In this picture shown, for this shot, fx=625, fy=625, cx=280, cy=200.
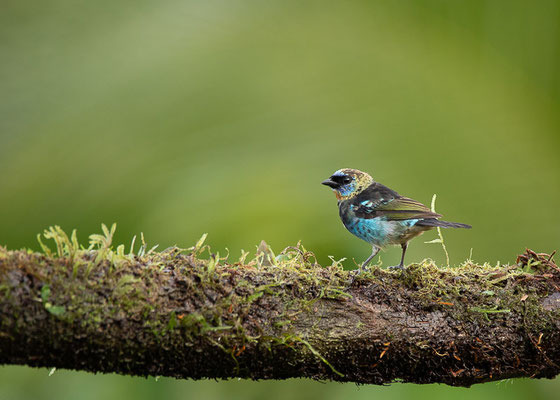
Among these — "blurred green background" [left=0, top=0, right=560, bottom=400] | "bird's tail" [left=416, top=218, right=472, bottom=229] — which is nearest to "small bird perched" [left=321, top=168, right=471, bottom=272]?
"bird's tail" [left=416, top=218, right=472, bottom=229]

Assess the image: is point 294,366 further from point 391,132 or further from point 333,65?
point 333,65

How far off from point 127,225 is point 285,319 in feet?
7.10

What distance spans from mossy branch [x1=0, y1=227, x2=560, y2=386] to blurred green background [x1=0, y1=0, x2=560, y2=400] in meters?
1.65

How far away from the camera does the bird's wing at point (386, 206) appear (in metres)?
3.47

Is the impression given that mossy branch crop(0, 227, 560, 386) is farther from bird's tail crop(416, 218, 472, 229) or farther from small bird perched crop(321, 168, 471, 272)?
small bird perched crop(321, 168, 471, 272)

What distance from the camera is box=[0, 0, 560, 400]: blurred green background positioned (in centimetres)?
430

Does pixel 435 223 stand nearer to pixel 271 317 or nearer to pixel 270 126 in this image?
pixel 271 317

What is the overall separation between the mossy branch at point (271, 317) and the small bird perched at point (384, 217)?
1.97 feet

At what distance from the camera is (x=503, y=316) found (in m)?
2.56

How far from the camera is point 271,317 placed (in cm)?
225

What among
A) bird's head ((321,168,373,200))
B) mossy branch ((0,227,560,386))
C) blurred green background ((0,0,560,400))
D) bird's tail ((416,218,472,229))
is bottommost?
mossy branch ((0,227,560,386))

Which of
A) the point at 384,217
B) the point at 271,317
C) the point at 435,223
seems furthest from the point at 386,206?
the point at 271,317

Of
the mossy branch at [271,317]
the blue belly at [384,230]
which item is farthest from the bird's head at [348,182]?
the mossy branch at [271,317]

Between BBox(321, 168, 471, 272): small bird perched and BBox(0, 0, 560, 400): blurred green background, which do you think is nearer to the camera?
BBox(321, 168, 471, 272): small bird perched
